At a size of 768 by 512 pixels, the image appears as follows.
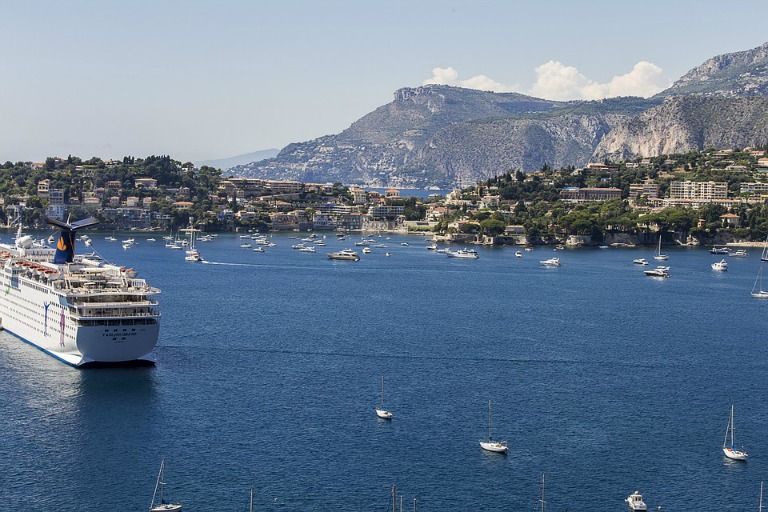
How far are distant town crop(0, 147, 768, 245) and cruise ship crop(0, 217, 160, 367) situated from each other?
292 ft

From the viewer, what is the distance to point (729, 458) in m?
35.9

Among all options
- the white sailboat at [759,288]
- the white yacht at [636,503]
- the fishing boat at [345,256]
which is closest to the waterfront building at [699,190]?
the white sailboat at [759,288]

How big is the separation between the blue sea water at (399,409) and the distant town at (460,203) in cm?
7132

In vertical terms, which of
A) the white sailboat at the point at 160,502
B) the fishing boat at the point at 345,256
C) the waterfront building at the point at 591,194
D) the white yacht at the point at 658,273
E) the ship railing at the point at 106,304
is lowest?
the white sailboat at the point at 160,502

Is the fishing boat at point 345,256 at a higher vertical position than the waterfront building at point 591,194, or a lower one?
lower

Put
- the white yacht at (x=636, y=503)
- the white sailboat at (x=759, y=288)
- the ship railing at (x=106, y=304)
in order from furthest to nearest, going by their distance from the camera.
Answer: the white sailboat at (x=759, y=288), the ship railing at (x=106, y=304), the white yacht at (x=636, y=503)

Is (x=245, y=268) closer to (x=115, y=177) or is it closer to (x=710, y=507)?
(x=710, y=507)

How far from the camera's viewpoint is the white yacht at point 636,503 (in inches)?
1225

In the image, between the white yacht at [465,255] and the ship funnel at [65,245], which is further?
the white yacht at [465,255]

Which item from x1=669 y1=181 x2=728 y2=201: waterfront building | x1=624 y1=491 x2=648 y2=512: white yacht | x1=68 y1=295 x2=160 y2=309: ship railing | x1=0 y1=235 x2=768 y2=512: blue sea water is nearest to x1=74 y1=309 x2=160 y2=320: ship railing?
x1=68 y1=295 x2=160 y2=309: ship railing

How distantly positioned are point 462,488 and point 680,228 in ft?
376

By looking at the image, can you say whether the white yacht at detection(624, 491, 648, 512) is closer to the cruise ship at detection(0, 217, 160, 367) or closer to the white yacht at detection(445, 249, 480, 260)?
the cruise ship at detection(0, 217, 160, 367)

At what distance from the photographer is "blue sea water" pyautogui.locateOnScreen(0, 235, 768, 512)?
32.6 metres

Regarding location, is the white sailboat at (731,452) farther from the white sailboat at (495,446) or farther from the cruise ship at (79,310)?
the cruise ship at (79,310)
